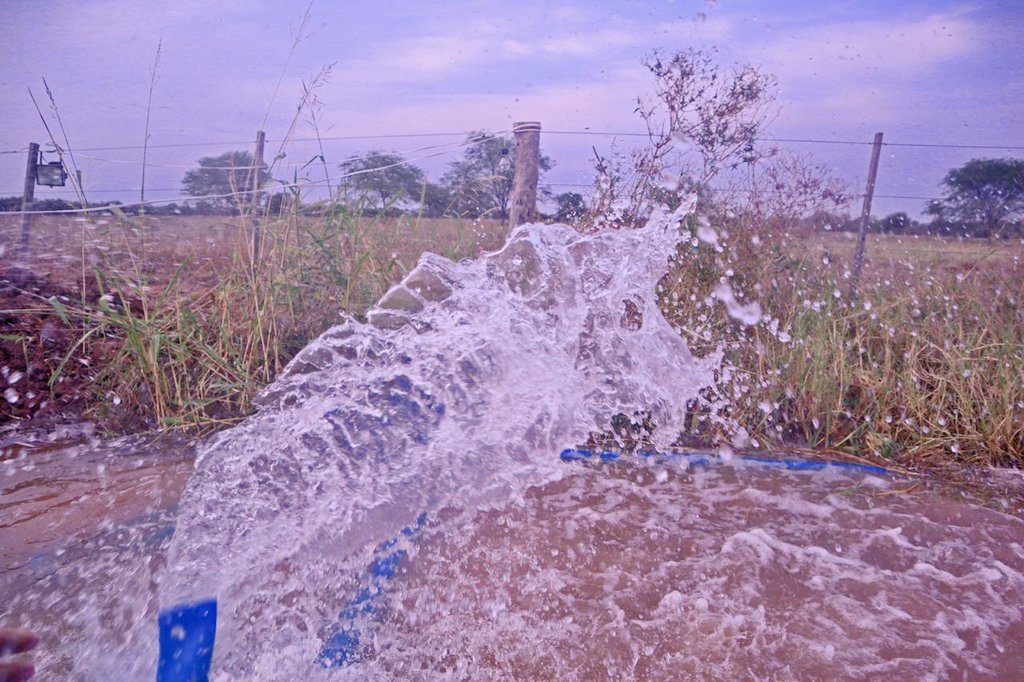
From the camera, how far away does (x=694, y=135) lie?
14.4ft

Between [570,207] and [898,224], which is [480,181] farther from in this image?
[898,224]

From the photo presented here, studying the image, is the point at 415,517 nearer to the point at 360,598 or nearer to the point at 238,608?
the point at 360,598

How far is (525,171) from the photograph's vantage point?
4141 millimetres

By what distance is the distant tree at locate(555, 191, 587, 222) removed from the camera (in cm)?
428

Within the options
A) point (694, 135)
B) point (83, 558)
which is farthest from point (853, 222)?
point (83, 558)

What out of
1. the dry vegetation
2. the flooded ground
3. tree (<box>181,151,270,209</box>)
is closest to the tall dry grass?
the flooded ground

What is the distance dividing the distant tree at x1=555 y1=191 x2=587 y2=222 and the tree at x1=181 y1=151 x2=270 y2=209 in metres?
1.72

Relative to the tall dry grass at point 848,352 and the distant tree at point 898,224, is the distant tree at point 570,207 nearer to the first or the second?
the tall dry grass at point 848,352

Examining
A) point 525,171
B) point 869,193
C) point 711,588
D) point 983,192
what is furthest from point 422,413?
point 983,192

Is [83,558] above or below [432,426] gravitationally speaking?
below

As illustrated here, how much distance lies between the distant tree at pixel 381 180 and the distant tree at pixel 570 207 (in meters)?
0.86

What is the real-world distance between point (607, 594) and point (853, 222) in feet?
12.8

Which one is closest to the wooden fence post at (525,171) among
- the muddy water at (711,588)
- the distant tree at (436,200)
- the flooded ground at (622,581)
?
the distant tree at (436,200)

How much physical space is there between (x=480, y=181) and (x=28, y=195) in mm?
2888
